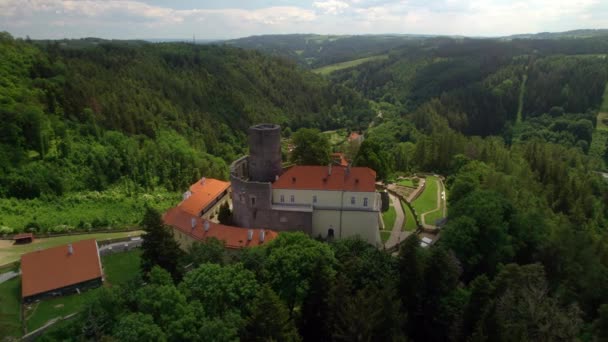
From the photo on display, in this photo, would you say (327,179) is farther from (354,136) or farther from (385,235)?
(354,136)

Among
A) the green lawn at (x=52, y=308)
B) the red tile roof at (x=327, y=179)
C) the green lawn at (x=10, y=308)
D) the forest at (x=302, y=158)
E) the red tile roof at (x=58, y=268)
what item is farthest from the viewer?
the red tile roof at (x=327, y=179)

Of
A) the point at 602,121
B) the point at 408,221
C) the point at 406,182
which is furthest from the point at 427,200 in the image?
the point at 602,121

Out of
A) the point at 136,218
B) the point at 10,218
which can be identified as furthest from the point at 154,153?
the point at 10,218

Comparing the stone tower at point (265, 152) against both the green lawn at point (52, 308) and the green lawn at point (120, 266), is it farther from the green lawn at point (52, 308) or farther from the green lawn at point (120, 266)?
the green lawn at point (52, 308)

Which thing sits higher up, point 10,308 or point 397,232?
point 397,232

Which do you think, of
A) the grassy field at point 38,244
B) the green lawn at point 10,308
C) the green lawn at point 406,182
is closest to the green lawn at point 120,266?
the grassy field at point 38,244

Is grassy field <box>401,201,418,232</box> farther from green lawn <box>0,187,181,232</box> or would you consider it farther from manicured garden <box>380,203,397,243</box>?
green lawn <box>0,187,181,232</box>
